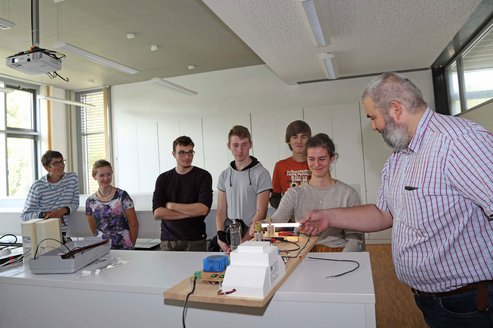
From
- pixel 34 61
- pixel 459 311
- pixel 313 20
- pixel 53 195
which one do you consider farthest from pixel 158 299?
pixel 313 20

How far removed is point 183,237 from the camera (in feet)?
7.84

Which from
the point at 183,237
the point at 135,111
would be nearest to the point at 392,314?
the point at 183,237

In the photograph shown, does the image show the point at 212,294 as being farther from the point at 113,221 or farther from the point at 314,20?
the point at 314,20

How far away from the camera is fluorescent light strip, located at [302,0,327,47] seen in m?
2.80

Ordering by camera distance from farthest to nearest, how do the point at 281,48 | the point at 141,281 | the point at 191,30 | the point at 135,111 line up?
the point at 135,111, the point at 191,30, the point at 281,48, the point at 141,281

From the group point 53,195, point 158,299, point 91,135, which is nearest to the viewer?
point 158,299

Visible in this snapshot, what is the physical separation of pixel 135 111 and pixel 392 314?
6.13m

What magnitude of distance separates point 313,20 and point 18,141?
6.38m

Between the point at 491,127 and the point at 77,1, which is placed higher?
the point at 77,1

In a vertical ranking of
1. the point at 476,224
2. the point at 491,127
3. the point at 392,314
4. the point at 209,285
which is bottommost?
the point at 392,314

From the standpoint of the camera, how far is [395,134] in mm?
1240

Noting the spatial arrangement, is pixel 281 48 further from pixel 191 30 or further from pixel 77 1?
pixel 77 1

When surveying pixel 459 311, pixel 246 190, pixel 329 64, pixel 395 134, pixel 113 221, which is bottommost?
pixel 459 311

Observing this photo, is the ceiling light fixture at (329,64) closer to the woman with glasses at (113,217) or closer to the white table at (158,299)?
the woman with glasses at (113,217)
